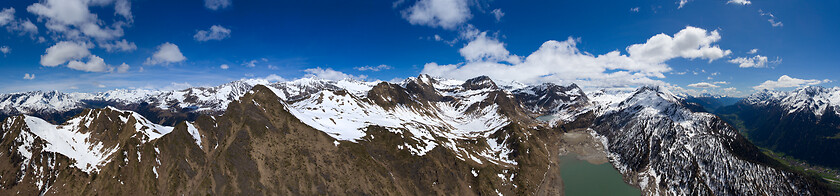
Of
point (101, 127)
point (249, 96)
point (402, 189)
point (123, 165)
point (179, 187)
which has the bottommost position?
point (402, 189)

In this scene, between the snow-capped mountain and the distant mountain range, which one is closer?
the distant mountain range

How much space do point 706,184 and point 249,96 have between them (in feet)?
599

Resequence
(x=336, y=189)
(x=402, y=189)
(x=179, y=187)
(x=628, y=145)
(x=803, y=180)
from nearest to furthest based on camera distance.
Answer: (x=179, y=187) < (x=336, y=189) < (x=402, y=189) < (x=803, y=180) < (x=628, y=145)

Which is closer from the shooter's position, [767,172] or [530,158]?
[767,172]

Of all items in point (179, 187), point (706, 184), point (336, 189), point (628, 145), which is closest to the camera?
point (179, 187)

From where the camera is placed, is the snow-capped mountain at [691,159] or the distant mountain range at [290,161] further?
the snow-capped mountain at [691,159]

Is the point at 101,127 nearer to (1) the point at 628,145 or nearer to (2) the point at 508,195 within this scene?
(2) the point at 508,195

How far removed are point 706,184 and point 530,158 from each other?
6860 centimetres

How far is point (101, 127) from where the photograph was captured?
100 metres

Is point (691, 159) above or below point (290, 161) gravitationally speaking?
below

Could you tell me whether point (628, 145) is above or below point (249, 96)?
below

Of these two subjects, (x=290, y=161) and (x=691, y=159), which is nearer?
(x=290, y=161)

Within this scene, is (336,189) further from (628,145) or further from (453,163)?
(628,145)

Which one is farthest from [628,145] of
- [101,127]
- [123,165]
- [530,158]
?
[101,127]
